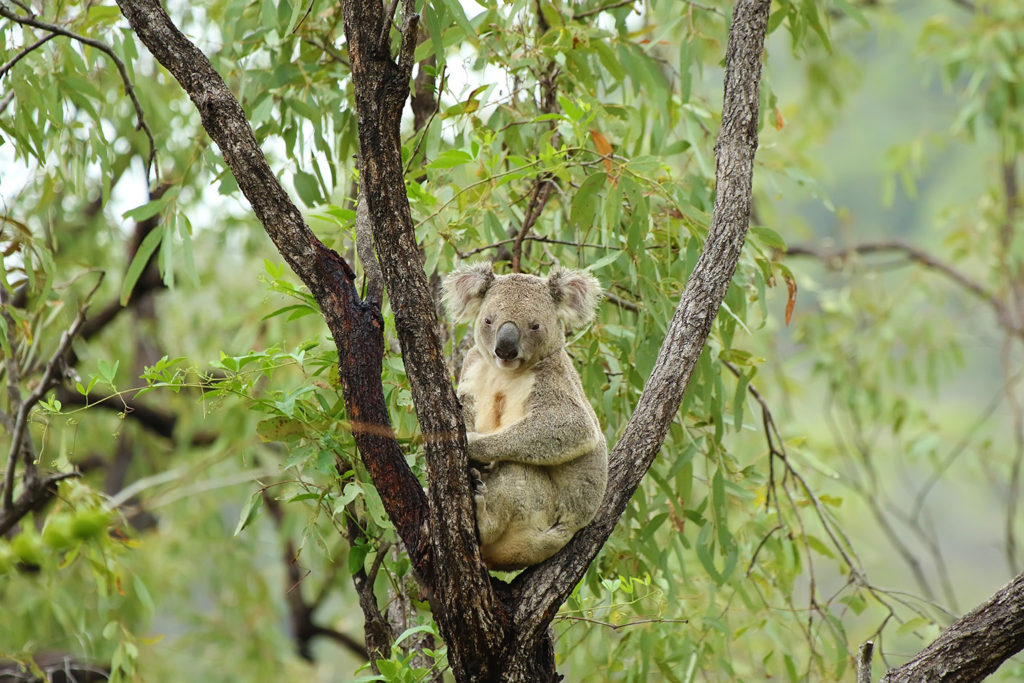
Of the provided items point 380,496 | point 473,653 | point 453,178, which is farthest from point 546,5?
point 473,653

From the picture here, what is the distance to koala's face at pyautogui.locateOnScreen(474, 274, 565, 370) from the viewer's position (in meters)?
2.42

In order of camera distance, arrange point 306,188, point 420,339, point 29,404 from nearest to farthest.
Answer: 1. point 420,339
2. point 29,404
3. point 306,188

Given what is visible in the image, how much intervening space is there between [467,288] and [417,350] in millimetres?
773

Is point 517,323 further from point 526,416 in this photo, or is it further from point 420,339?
point 420,339

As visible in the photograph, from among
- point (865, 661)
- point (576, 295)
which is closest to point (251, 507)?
point (576, 295)

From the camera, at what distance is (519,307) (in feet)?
8.16

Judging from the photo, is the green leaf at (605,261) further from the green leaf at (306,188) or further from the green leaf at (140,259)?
the green leaf at (140,259)

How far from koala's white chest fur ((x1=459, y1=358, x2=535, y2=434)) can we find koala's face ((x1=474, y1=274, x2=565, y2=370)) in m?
0.06

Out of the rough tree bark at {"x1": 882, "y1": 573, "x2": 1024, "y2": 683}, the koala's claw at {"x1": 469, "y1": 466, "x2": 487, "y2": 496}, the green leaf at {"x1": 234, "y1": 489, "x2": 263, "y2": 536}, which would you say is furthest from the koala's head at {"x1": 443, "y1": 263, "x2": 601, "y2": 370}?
the rough tree bark at {"x1": 882, "y1": 573, "x2": 1024, "y2": 683}

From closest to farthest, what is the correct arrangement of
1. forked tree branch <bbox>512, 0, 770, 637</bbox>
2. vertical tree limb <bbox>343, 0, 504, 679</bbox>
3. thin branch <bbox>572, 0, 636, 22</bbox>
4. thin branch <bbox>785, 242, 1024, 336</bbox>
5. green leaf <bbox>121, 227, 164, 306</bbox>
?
vertical tree limb <bbox>343, 0, 504, 679</bbox>
forked tree branch <bbox>512, 0, 770, 637</bbox>
green leaf <bbox>121, 227, 164, 306</bbox>
thin branch <bbox>572, 0, 636, 22</bbox>
thin branch <bbox>785, 242, 1024, 336</bbox>

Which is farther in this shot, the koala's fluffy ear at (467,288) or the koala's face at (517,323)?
the koala's fluffy ear at (467,288)

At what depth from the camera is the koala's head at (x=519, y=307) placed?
8.08 ft

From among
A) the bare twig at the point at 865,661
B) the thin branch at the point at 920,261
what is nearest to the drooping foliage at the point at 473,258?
the bare twig at the point at 865,661

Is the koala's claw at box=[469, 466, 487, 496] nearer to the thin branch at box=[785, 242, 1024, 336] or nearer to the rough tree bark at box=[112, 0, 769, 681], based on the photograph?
the rough tree bark at box=[112, 0, 769, 681]
